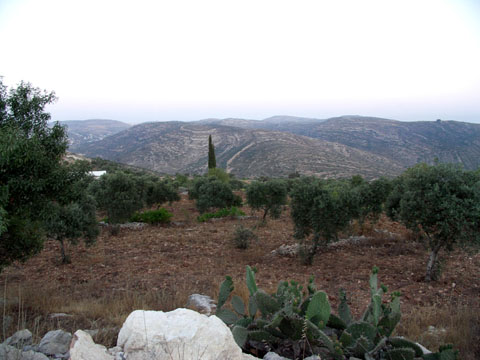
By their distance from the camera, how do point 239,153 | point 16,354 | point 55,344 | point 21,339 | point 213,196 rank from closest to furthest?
point 16,354
point 55,344
point 21,339
point 213,196
point 239,153

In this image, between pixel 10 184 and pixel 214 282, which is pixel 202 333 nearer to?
pixel 10 184

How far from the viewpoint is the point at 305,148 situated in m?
64.4

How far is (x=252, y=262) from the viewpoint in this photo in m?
9.56

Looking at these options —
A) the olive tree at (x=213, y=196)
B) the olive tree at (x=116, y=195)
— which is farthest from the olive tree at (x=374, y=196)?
the olive tree at (x=116, y=195)

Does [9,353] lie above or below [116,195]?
above

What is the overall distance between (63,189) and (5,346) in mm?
3172

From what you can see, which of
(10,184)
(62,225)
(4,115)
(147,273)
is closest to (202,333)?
(10,184)

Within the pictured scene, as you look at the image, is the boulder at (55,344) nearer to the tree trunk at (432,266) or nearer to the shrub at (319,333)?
the shrub at (319,333)

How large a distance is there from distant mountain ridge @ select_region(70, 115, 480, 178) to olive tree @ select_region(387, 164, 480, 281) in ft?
129

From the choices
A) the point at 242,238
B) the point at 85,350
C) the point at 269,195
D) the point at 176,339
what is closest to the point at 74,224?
the point at 242,238

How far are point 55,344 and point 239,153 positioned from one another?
222ft

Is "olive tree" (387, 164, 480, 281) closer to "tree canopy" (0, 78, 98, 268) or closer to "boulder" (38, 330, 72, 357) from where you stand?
"boulder" (38, 330, 72, 357)

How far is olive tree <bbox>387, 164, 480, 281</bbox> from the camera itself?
260 inches

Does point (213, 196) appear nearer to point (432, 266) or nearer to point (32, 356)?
point (432, 266)
